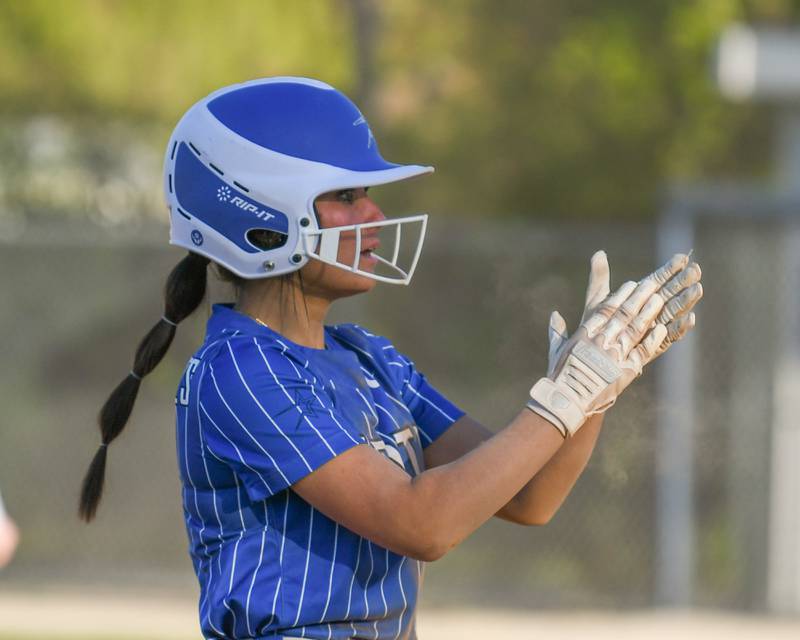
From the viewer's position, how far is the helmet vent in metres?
2.72

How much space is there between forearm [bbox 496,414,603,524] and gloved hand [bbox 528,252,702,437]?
0.71 feet

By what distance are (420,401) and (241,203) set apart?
1.97 feet

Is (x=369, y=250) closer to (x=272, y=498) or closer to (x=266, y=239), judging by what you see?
(x=266, y=239)

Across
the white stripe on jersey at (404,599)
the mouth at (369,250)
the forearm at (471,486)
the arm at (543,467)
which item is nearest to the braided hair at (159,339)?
the mouth at (369,250)

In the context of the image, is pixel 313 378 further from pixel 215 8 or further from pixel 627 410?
pixel 215 8

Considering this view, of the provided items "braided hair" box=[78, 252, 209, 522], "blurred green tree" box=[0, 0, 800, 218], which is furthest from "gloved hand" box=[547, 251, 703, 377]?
"blurred green tree" box=[0, 0, 800, 218]

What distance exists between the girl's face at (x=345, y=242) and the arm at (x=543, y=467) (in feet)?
1.38

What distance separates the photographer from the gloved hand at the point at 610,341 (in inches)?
99.6

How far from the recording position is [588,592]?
849 cm

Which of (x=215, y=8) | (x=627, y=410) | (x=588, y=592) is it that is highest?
(x=215, y=8)

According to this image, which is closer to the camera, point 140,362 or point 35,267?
point 140,362

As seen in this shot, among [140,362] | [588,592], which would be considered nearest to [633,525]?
[588,592]

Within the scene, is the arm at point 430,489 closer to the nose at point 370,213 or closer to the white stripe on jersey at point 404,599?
the white stripe on jersey at point 404,599

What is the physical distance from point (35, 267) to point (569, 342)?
23.2 feet
